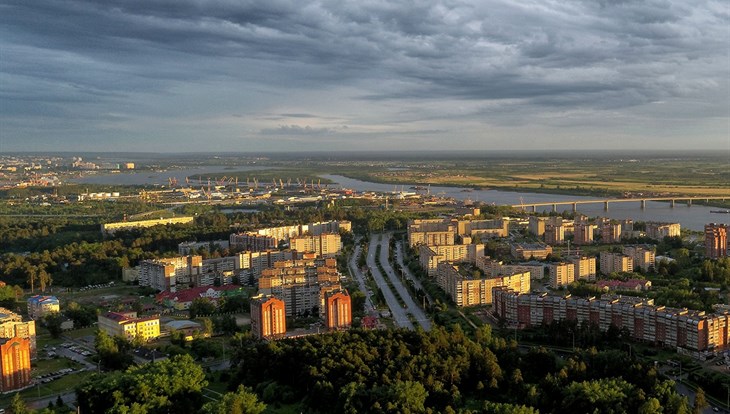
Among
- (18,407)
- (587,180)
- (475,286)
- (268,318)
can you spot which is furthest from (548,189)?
(18,407)

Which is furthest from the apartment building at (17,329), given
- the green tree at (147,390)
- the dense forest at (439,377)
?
the dense forest at (439,377)

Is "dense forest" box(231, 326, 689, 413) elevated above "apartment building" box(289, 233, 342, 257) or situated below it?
below

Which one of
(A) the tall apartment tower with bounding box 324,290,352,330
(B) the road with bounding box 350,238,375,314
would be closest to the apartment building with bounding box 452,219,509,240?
(B) the road with bounding box 350,238,375,314

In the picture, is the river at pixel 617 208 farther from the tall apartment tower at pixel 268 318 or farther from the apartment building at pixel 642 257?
the tall apartment tower at pixel 268 318

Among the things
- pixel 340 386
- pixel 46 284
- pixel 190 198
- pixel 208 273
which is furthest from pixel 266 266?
pixel 190 198

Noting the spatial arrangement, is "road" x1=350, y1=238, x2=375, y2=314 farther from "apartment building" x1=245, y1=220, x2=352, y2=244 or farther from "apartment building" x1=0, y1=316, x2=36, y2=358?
"apartment building" x1=0, y1=316, x2=36, y2=358

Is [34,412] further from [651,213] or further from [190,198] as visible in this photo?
[190,198]

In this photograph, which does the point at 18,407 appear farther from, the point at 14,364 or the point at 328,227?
the point at 328,227
